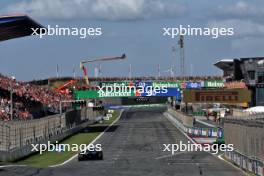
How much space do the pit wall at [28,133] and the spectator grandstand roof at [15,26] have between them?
1243 centimetres

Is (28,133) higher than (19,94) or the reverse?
the reverse

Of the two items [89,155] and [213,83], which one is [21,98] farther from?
[213,83]

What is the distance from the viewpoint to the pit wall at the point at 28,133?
197 feet

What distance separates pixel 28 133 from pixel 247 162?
3102 centimetres

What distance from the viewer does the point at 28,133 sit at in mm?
70500

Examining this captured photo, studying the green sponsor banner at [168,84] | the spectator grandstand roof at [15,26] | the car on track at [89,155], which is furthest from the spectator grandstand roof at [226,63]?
the car on track at [89,155]

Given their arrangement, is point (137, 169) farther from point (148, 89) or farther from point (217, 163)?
point (148, 89)

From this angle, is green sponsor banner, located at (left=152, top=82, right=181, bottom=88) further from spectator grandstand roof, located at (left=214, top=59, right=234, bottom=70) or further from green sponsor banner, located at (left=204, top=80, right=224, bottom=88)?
spectator grandstand roof, located at (left=214, top=59, right=234, bottom=70)

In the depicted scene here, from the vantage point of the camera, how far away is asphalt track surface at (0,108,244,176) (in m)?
45.0

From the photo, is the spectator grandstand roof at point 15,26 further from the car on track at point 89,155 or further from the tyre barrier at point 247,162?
the tyre barrier at point 247,162

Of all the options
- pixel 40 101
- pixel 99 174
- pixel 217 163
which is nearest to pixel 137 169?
pixel 99 174

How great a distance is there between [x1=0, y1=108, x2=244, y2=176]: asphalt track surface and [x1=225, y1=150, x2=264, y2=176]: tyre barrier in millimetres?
659

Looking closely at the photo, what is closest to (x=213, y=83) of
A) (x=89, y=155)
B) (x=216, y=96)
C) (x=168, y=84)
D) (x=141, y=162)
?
(x=168, y=84)

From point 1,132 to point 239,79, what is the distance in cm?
9676
